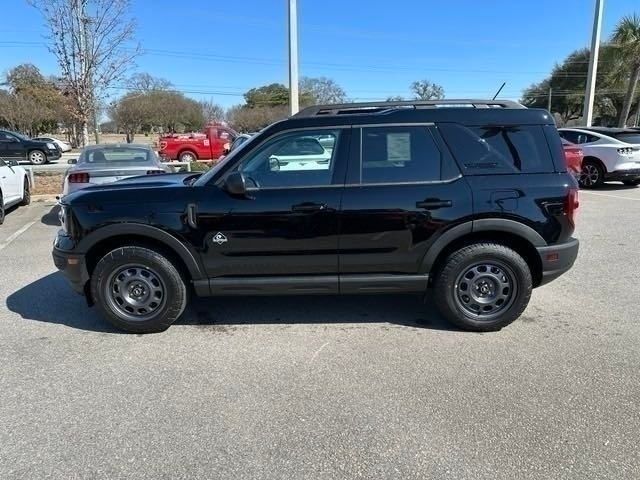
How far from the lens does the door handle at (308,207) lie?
3.86 m

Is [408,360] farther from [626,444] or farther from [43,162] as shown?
[43,162]

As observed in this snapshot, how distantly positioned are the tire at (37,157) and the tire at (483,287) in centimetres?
2463

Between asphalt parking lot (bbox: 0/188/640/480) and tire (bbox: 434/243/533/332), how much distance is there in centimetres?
15

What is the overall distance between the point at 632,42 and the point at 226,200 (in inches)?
1124

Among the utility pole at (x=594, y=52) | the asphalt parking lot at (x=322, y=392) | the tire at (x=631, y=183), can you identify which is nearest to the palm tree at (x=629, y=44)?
the utility pole at (x=594, y=52)

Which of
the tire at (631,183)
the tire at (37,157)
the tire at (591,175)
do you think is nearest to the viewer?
the tire at (591,175)

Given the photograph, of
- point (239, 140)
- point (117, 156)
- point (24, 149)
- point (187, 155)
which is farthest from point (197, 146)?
point (117, 156)

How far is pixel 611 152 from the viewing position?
12375 millimetres

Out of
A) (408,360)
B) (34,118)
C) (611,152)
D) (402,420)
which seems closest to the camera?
(402,420)

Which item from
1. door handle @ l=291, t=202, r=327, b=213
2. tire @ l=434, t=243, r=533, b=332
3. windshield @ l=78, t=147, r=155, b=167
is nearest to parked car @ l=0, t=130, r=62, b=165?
windshield @ l=78, t=147, r=155, b=167

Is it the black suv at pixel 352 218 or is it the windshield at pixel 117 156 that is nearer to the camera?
the black suv at pixel 352 218

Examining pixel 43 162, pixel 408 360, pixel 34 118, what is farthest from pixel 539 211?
pixel 34 118

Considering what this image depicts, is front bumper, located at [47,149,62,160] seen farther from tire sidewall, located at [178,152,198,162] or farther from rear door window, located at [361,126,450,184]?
rear door window, located at [361,126,450,184]

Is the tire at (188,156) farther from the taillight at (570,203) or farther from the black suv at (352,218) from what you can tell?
the taillight at (570,203)
